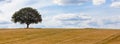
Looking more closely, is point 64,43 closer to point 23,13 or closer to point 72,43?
point 72,43

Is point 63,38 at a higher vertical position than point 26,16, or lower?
lower

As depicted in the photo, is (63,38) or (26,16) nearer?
(63,38)

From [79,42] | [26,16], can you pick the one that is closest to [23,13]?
[26,16]

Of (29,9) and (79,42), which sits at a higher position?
(29,9)

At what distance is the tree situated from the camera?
9888cm

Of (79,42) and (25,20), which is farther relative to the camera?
(25,20)

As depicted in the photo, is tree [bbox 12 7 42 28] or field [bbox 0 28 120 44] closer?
field [bbox 0 28 120 44]

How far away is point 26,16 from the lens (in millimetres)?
98938

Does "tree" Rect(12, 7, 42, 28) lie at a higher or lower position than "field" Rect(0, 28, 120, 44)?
higher

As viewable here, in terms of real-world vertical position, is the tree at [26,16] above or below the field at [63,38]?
above

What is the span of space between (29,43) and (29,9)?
65078 mm

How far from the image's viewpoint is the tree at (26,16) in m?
98.9

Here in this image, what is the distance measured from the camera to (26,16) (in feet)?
325

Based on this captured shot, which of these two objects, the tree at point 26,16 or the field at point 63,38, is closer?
the field at point 63,38
